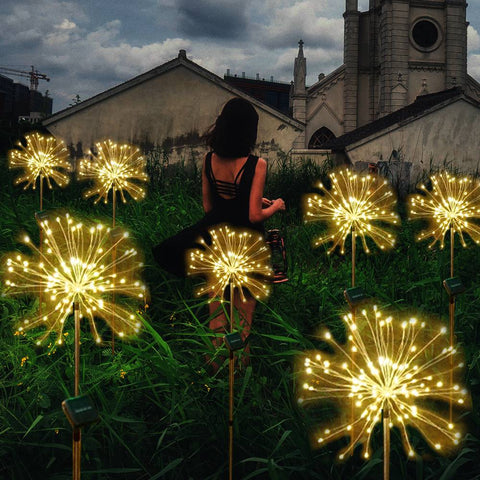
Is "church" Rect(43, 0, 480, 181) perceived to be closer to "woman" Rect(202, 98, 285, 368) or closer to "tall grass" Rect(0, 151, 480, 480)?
"tall grass" Rect(0, 151, 480, 480)

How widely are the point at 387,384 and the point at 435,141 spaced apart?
16823 millimetres

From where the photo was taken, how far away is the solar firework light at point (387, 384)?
1.44 metres

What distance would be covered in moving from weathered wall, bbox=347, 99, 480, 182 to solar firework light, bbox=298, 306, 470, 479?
13.9 metres

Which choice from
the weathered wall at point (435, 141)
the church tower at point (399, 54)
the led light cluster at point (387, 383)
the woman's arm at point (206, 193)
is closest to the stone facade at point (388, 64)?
the church tower at point (399, 54)

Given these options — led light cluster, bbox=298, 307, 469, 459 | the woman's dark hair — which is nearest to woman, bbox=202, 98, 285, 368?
the woman's dark hair

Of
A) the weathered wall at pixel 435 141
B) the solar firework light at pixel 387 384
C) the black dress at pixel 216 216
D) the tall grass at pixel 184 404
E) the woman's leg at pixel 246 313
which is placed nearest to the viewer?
the solar firework light at pixel 387 384

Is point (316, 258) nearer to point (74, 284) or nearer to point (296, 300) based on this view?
point (296, 300)

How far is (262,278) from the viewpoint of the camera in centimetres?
356

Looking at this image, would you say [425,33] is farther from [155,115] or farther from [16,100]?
[16,100]

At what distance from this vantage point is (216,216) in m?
3.77

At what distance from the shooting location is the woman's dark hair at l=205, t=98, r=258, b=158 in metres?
3.52

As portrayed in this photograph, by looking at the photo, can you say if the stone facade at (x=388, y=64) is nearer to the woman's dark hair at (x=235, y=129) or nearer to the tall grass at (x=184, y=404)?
the tall grass at (x=184, y=404)

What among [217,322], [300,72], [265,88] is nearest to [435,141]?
[217,322]

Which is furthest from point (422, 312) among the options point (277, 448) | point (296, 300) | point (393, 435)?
point (277, 448)
